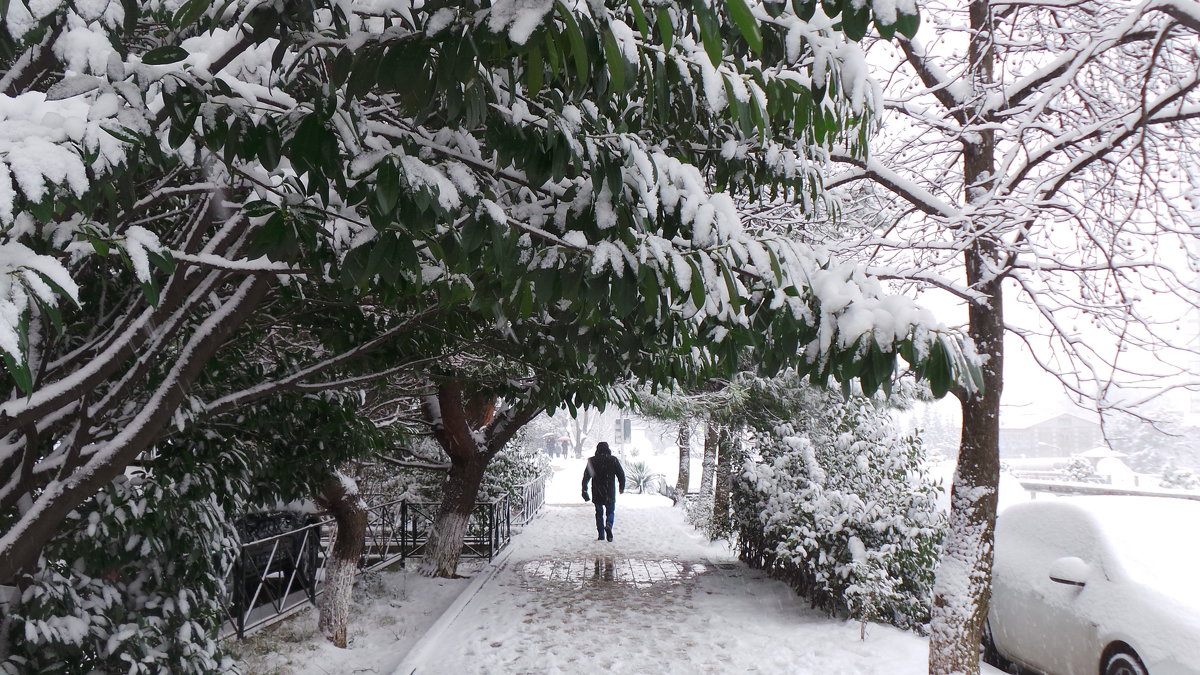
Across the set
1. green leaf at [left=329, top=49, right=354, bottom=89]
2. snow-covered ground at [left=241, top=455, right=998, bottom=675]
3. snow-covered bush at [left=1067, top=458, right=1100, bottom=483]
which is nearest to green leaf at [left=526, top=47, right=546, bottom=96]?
green leaf at [left=329, top=49, right=354, bottom=89]

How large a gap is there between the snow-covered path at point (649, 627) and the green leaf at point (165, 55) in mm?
5485

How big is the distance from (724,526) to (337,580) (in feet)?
20.1

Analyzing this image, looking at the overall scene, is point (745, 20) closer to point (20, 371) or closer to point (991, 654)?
point (20, 371)

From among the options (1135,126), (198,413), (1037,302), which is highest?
(1135,126)

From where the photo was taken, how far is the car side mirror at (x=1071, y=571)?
5.24m

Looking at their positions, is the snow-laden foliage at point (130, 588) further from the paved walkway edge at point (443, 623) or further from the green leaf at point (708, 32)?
the green leaf at point (708, 32)

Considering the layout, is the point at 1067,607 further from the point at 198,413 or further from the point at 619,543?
the point at 619,543

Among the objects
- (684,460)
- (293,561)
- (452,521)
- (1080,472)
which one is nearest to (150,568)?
(293,561)

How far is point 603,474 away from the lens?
1352 centimetres

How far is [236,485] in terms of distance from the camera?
15.6ft

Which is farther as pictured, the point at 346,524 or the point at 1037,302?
the point at 346,524

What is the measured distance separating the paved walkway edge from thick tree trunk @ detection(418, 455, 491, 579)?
454 millimetres

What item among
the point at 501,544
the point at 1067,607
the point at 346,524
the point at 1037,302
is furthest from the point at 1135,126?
the point at 501,544

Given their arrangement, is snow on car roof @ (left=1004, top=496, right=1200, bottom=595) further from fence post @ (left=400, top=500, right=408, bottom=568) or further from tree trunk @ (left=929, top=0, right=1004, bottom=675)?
fence post @ (left=400, top=500, right=408, bottom=568)
